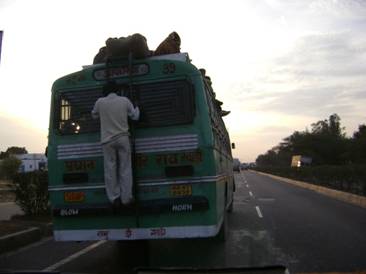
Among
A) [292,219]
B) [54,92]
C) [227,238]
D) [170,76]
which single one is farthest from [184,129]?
[292,219]

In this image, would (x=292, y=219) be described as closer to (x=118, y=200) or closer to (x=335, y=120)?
(x=118, y=200)

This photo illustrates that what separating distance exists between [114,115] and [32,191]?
750cm

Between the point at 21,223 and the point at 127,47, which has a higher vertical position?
the point at 127,47

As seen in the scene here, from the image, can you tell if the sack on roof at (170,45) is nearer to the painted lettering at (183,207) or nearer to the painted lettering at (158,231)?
→ the painted lettering at (183,207)

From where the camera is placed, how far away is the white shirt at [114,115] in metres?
8.22

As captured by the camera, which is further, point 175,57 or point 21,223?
point 21,223

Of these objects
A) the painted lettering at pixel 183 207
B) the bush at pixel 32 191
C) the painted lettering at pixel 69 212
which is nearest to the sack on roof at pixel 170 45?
the painted lettering at pixel 183 207

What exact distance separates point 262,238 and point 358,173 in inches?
572

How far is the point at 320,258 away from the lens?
9625 millimetres

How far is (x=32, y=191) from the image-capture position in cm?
1498

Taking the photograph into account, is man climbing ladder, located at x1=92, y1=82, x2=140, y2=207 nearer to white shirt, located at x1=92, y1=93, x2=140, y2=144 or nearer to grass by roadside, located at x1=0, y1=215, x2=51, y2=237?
white shirt, located at x1=92, y1=93, x2=140, y2=144

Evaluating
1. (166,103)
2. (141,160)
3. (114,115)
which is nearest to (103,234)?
(141,160)

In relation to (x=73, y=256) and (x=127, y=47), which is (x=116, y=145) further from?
(x=73, y=256)

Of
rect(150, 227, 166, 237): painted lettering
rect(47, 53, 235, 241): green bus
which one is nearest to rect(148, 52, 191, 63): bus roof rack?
rect(47, 53, 235, 241): green bus
